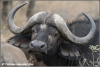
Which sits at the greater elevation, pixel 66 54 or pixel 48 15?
pixel 48 15

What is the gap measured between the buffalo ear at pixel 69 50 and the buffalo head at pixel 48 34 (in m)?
0.13

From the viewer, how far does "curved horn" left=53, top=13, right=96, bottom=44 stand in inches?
307

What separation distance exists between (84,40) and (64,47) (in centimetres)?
44

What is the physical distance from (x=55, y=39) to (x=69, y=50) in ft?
1.68

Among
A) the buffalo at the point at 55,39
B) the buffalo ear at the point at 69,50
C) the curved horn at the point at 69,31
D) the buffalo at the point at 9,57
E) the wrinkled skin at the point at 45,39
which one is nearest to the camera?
the buffalo at the point at 9,57

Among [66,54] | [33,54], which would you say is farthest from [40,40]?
[66,54]

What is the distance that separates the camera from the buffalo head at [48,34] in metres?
7.25

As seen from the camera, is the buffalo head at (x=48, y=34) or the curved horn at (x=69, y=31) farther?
the curved horn at (x=69, y=31)

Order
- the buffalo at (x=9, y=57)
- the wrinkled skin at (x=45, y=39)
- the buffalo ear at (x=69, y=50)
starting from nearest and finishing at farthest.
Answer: the buffalo at (x=9, y=57) → the wrinkled skin at (x=45, y=39) → the buffalo ear at (x=69, y=50)

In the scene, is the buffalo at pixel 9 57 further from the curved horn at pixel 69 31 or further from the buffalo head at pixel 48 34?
the curved horn at pixel 69 31

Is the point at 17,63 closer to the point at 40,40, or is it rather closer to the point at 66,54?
the point at 40,40

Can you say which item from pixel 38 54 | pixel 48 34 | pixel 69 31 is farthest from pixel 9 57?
pixel 69 31

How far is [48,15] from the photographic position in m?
7.92

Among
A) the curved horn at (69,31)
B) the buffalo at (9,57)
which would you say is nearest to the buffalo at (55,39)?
the curved horn at (69,31)
